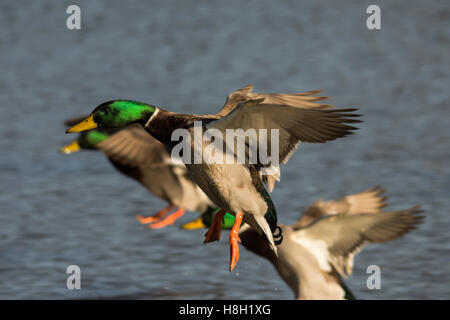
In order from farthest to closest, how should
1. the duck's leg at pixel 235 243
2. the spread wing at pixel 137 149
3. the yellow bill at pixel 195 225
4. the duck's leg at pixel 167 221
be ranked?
the spread wing at pixel 137 149 < the duck's leg at pixel 167 221 < the yellow bill at pixel 195 225 < the duck's leg at pixel 235 243

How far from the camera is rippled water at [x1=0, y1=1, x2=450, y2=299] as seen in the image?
6.35 meters

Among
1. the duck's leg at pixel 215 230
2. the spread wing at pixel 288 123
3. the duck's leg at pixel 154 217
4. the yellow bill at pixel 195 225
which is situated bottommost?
the yellow bill at pixel 195 225

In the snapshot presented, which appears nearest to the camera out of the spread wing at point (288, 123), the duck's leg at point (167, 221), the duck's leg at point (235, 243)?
the spread wing at point (288, 123)

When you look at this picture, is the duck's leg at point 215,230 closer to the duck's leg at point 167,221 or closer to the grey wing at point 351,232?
the grey wing at point 351,232

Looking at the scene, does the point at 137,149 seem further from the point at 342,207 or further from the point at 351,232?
the point at 351,232

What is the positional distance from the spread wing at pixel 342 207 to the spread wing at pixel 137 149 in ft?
5.88

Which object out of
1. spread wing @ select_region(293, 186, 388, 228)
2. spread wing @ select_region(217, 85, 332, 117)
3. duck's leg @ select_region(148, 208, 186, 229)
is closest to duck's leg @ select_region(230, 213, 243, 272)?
spread wing @ select_region(217, 85, 332, 117)

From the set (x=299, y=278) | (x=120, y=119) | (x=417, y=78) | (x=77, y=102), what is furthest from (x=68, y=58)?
(x=120, y=119)

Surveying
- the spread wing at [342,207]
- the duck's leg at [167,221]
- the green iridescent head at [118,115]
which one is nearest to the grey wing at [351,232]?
the spread wing at [342,207]

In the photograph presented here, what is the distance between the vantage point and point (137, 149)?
7.61 metres

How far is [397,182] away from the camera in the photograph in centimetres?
820

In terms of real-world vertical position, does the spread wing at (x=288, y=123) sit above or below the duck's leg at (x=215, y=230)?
above

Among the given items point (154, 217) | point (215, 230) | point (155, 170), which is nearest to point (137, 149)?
point (155, 170)

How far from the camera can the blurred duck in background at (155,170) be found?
7.58m
